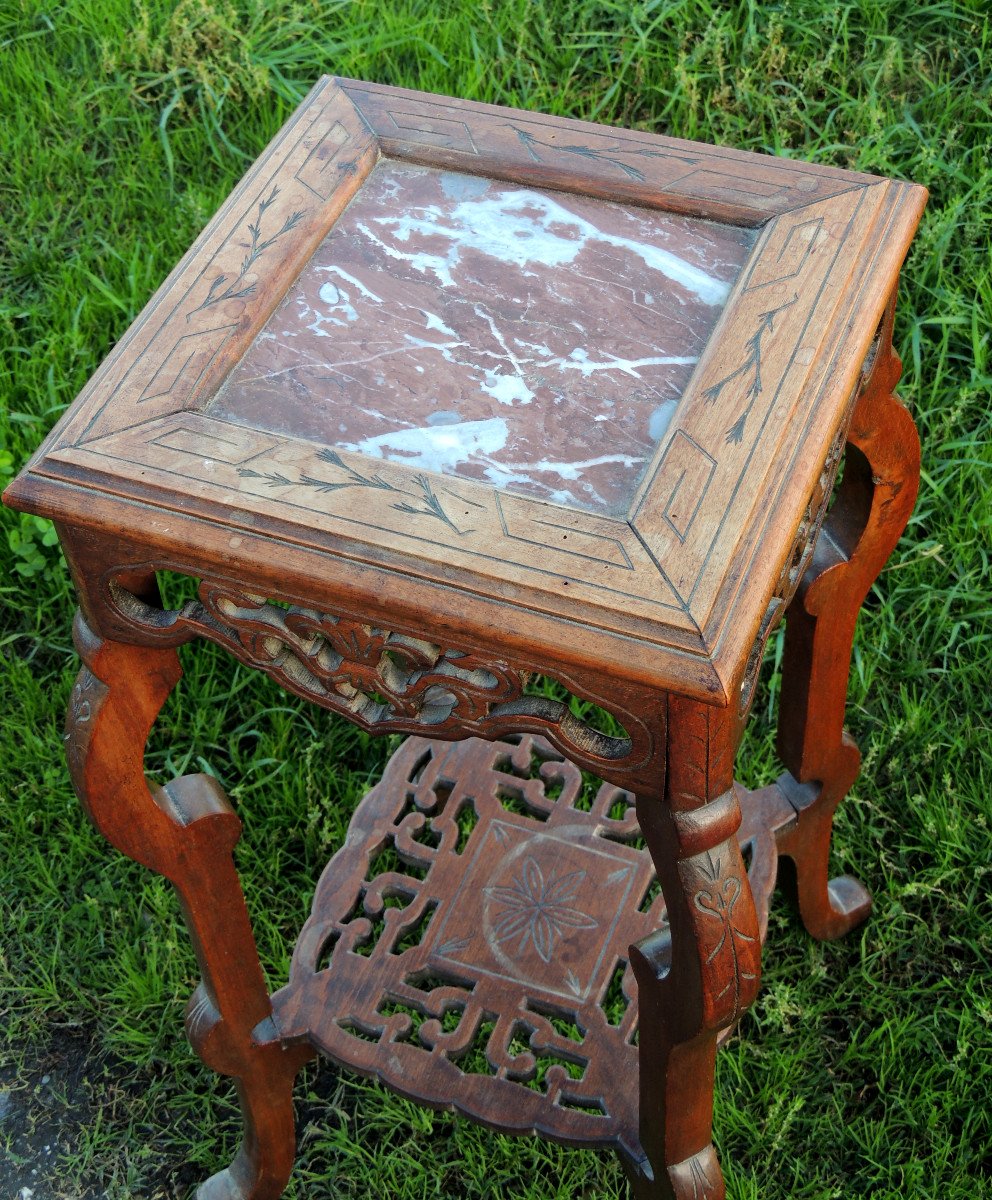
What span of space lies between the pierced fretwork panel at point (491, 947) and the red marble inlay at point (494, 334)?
2.99 ft

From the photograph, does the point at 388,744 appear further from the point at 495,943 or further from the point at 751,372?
the point at 751,372

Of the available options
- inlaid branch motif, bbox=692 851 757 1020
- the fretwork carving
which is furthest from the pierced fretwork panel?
the fretwork carving

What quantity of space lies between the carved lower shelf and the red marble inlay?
89 centimetres

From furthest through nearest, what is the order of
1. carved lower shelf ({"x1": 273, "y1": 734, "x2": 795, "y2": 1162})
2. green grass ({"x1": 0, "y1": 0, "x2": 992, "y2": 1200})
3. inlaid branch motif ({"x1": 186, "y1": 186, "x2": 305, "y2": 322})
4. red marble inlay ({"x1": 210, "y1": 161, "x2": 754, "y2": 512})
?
green grass ({"x1": 0, "y1": 0, "x2": 992, "y2": 1200})
carved lower shelf ({"x1": 273, "y1": 734, "x2": 795, "y2": 1162})
inlaid branch motif ({"x1": 186, "y1": 186, "x2": 305, "y2": 322})
red marble inlay ({"x1": 210, "y1": 161, "x2": 754, "y2": 512})

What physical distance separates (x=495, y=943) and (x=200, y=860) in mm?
601

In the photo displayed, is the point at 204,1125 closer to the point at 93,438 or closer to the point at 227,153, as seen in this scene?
the point at 93,438

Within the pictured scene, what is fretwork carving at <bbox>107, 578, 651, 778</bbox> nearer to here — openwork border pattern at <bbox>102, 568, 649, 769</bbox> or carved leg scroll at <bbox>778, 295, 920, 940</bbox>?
openwork border pattern at <bbox>102, 568, 649, 769</bbox>

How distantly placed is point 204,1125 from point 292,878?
40 centimetres

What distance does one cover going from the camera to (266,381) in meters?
1.40

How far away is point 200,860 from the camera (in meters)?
1.63

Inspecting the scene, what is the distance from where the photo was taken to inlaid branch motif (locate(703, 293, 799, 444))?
52.2 inches

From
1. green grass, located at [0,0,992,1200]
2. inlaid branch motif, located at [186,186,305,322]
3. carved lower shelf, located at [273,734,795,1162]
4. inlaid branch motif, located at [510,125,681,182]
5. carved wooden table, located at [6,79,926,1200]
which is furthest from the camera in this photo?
green grass, located at [0,0,992,1200]

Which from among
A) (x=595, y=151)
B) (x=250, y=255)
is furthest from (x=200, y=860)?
(x=595, y=151)

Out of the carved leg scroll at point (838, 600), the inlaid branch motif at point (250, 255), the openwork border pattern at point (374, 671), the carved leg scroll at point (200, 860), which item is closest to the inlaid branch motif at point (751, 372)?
the carved leg scroll at point (838, 600)
